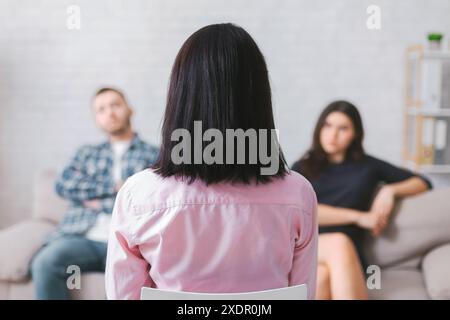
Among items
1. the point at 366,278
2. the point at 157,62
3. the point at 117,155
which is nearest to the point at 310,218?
the point at 366,278

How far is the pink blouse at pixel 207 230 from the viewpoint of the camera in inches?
35.4

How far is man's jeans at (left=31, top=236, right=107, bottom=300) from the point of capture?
1.80 meters

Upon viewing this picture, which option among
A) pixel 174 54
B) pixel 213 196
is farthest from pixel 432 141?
pixel 213 196

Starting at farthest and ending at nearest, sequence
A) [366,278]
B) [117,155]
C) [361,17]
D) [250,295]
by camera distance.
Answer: [361,17] < [117,155] < [366,278] < [250,295]

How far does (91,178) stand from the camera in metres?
2.07

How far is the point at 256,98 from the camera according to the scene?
36.8 inches

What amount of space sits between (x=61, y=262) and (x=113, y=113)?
58 centimetres

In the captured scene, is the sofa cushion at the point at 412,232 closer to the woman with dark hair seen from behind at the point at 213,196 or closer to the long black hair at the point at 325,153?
the long black hair at the point at 325,153

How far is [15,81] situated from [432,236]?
1795mm

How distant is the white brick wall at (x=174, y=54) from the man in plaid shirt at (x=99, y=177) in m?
0.30

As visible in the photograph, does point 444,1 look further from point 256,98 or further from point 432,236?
point 256,98

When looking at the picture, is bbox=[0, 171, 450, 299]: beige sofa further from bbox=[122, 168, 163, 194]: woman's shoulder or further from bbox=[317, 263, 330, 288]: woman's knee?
bbox=[122, 168, 163, 194]: woman's shoulder

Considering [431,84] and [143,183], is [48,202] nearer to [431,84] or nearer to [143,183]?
[143,183]

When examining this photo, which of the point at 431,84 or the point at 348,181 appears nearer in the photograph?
the point at 348,181
